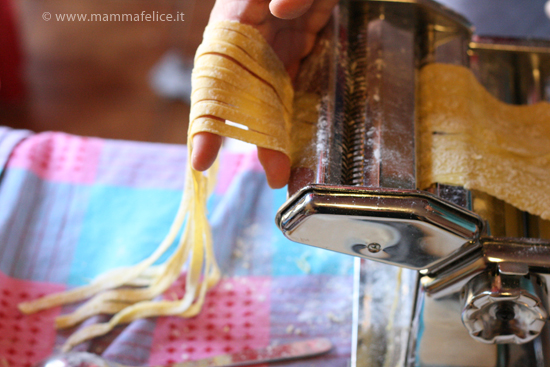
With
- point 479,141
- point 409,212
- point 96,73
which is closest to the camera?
point 409,212

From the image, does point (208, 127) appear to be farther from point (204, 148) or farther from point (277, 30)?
point (277, 30)

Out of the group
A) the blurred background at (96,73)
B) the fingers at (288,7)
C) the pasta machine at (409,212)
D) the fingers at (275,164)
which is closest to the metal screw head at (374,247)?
the pasta machine at (409,212)

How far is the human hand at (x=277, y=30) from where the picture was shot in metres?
0.43

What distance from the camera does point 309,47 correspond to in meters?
0.56

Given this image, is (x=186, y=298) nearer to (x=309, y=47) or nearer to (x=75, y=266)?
(x=75, y=266)

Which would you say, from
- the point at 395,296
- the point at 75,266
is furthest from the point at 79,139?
the point at 395,296

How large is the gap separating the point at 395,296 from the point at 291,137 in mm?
277

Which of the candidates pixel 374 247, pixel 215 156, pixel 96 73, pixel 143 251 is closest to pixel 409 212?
pixel 374 247

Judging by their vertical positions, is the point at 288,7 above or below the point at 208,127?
above

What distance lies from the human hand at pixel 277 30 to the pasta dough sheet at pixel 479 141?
0.15m

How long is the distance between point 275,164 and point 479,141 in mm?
242

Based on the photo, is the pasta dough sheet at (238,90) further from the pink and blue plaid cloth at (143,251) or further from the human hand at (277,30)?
the pink and blue plaid cloth at (143,251)

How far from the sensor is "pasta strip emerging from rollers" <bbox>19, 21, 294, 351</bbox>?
0.45 metres

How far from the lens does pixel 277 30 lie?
1.75 feet
